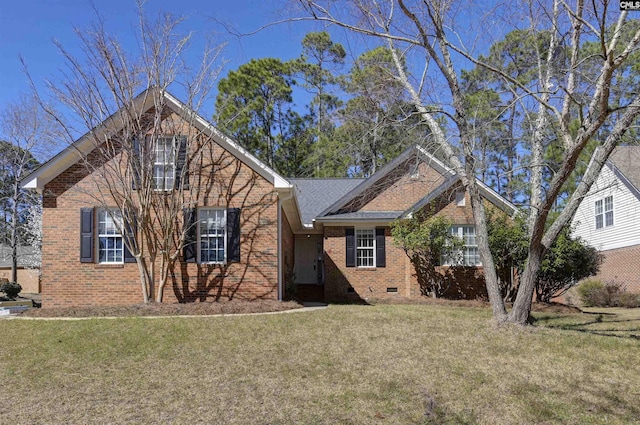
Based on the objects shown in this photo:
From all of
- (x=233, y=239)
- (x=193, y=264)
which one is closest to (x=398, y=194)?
(x=233, y=239)

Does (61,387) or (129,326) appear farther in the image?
(129,326)

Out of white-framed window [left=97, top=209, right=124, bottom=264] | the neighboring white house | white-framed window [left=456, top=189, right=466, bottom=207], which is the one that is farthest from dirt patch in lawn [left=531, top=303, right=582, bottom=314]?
white-framed window [left=97, top=209, right=124, bottom=264]

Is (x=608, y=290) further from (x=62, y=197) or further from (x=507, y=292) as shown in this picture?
(x=62, y=197)

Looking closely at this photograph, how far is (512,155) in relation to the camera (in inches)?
985

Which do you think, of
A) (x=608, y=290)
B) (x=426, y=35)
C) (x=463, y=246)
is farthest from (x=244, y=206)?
(x=608, y=290)

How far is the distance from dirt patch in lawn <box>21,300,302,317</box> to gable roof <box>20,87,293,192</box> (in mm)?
3105

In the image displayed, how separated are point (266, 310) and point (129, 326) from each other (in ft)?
10.7

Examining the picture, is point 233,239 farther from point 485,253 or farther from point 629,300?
point 629,300

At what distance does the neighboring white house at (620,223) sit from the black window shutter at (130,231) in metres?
16.6

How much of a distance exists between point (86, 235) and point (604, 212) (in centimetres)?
2109

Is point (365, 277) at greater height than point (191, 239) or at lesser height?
lesser

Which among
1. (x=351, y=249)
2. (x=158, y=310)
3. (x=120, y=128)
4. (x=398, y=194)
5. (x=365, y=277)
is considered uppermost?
(x=120, y=128)

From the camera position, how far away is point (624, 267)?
21.4m

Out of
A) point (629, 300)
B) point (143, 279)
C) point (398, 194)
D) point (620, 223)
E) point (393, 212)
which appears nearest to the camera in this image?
point (143, 279)
